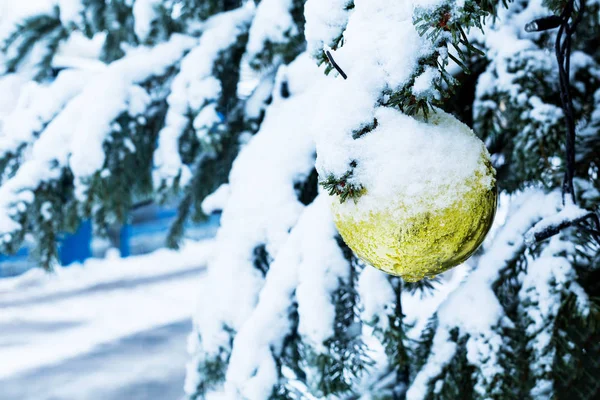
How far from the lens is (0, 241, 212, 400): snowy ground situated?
388 cm

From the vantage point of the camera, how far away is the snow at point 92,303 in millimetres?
4742

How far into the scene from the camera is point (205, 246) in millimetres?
10164

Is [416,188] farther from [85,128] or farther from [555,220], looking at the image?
[85,128]

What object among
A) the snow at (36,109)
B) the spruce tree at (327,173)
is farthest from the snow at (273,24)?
the snow at (36,109)

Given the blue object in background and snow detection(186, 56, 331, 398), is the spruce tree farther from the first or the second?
the blue object in background

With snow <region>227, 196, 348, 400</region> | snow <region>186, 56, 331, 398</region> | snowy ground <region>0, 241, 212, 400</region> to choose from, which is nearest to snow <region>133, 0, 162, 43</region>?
snow <region>186, 56, 331, 398</region>

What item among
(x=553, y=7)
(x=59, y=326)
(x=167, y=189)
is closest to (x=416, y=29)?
(x=553, y=7)

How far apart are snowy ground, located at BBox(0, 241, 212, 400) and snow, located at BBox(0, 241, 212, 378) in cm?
1

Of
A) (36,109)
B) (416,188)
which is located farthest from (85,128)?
(416,188)

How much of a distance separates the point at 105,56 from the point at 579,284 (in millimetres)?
1574

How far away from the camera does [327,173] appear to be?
0.44m

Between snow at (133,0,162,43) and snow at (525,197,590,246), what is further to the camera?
snow at (133,0,162,43)

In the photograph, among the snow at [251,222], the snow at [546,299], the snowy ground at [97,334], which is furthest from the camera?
the snowy ground at [97,334]

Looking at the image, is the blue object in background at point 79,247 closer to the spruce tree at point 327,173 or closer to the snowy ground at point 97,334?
the snowy ground at point 97,334
